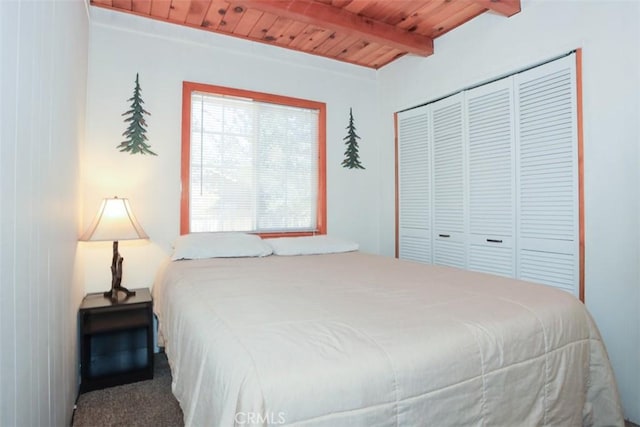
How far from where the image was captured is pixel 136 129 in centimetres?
260

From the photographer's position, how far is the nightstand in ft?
6.63

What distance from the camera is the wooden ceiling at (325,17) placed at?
2.43 metres

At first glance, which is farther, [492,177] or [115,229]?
[492,177]

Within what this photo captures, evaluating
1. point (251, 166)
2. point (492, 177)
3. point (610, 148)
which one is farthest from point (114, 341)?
point (610, 148)

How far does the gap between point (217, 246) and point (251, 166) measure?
878 mm

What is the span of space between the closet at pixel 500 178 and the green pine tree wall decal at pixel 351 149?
46cm

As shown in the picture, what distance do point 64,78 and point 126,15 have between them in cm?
146

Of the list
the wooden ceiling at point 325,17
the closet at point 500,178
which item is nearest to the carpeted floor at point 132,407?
the closet at point 500,178

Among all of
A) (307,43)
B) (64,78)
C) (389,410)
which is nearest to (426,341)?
(389,410)

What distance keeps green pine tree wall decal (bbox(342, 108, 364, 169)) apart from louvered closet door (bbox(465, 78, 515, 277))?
44.7 inches

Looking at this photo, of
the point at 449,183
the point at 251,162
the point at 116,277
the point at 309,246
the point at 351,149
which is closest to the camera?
the point at 116,277

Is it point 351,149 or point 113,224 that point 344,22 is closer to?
point 351,149

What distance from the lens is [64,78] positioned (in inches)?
59.2

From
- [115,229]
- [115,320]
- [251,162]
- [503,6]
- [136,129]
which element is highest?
[503,6]
